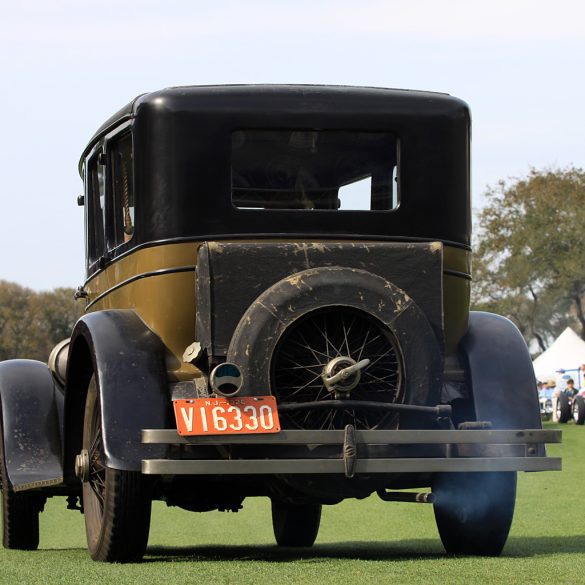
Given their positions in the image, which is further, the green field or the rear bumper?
the rear bumper

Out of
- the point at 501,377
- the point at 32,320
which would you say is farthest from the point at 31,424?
the point at 32,320

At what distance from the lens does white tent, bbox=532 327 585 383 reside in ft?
177

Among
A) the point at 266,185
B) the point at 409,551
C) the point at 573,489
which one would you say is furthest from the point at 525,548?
the point at 573,489

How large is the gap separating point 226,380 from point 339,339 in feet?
2.26

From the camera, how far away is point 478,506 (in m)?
8.00

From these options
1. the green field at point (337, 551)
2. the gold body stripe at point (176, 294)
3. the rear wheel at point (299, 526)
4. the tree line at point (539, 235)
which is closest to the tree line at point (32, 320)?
the tree line at point (539, 235)

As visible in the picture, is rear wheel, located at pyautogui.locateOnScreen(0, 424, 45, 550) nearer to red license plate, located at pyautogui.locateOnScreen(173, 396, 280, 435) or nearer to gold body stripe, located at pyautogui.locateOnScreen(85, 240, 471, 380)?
gold body stripe, located at pyautogui.locateOnScreen(85, 240, 471, 380)

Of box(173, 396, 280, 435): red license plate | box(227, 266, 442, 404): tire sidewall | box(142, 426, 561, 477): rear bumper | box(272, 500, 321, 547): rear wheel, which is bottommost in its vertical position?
box(272, 500, 321, 547): rear wheel

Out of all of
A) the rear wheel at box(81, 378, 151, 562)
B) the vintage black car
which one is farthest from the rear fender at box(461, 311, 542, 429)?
the rear wheel at box(81, 378, 151, 562)

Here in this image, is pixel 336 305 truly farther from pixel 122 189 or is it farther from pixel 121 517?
pixel 122 189

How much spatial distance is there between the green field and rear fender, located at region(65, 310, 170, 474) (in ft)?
2.06

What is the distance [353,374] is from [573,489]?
8.30 m

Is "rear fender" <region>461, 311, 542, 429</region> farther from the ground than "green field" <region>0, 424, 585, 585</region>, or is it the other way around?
"rear fender" <region>461, 311, 542, 429</region>

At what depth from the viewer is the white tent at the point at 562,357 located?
53906 millimetres
